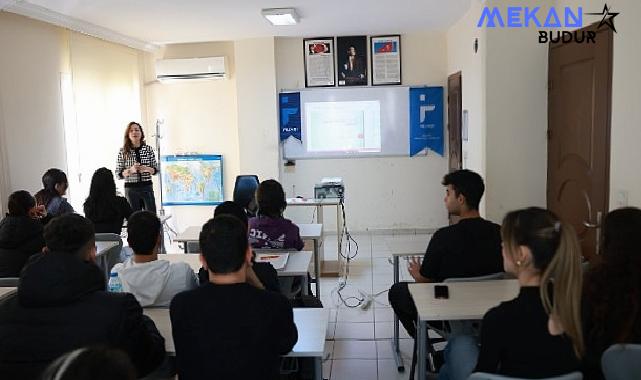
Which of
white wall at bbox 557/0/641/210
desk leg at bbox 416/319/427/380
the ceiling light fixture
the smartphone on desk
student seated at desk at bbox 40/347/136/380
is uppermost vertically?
the ceiling light fixture

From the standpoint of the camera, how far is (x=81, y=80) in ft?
20.1

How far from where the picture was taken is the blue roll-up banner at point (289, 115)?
7414 millimetres

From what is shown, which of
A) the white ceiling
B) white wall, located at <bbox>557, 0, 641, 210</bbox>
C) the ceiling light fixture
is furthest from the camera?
the ceiling light fixture

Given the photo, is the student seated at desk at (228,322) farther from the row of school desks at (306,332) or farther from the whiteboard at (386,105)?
the whiteboard at (386,105)

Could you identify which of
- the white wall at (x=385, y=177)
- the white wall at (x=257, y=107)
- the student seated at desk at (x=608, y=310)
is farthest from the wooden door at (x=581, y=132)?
the white wall at (x=257, y=107)

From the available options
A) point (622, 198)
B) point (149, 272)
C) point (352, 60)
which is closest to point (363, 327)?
point (622, 198)

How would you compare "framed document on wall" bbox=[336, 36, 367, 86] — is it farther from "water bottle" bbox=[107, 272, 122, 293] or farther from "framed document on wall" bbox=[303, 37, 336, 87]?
"water bottle" bbox=[107, 272, 122, 293]

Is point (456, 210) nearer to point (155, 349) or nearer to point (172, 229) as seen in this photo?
point (155, 349)

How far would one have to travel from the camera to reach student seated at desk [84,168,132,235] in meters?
4.64

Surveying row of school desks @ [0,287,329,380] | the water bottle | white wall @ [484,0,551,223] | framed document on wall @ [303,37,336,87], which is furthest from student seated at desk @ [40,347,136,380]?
framed document on wall @ [303,37,336,87]

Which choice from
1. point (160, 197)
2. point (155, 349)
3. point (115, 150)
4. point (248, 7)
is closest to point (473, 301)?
point (155, 349)

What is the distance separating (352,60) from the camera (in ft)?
24.0

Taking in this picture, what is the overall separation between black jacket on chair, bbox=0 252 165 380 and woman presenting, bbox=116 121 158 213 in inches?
162

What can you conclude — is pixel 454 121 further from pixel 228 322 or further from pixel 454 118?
pixel 228 322
